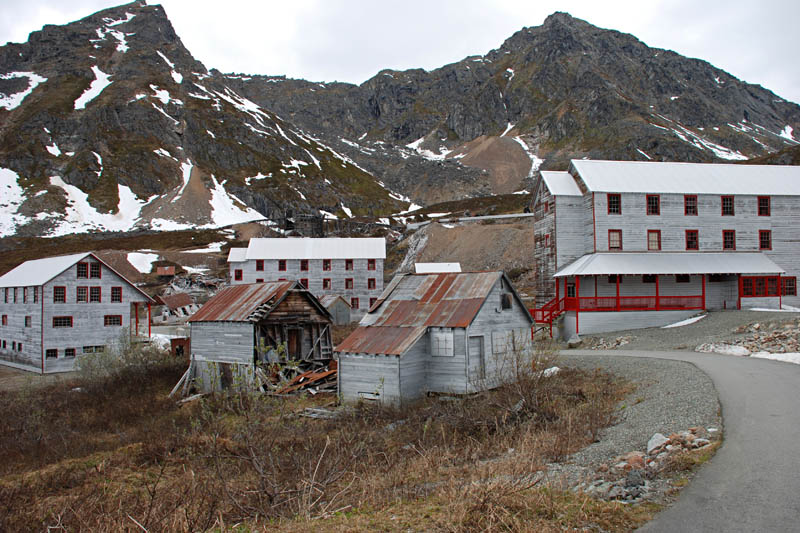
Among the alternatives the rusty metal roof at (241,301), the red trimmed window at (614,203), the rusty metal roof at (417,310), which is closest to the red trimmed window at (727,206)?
the red trimmed window at (614,203)

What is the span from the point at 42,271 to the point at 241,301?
20.3m

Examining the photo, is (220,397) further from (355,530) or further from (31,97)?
(31,97)

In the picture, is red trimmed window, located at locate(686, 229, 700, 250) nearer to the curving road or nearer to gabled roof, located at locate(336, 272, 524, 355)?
gabled roof, located at locate(336, 272, 524, 355)

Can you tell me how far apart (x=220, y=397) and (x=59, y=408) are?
8523 millimetres

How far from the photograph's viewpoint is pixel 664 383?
728 inches

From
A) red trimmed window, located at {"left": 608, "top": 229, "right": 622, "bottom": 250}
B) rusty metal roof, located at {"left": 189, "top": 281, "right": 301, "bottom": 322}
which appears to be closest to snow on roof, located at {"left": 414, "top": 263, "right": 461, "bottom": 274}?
red trimmed window, located at {"left": 608, "top": 229, "right": 622, "bottom": 250}

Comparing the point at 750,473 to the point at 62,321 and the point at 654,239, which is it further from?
the point at 62,321

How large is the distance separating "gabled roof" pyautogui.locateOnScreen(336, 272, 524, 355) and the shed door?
1.05 m

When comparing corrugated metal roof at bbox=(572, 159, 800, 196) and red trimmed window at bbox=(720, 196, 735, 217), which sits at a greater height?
corrugated metal roof at bbox=(572, 159, 800, 196)

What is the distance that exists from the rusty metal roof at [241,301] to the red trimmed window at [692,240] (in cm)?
2661

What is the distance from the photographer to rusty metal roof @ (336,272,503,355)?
910 inches

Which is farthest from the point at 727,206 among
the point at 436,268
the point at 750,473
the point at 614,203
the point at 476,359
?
the point at 750,473

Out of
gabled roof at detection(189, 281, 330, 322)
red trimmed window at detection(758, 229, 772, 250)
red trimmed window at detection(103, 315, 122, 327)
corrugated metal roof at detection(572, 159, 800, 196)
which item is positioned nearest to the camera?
gabled roof at detection(189, 281, 330, 322)

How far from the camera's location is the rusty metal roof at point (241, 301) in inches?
1135
